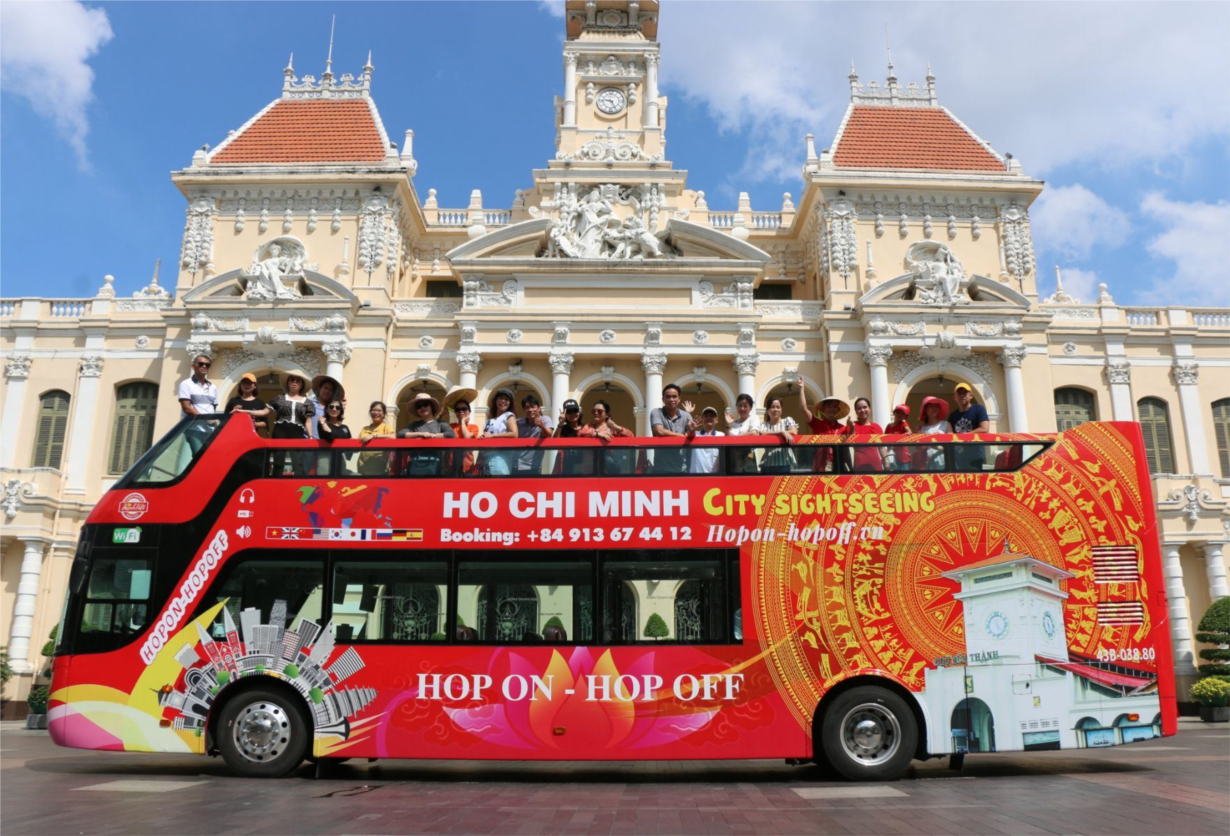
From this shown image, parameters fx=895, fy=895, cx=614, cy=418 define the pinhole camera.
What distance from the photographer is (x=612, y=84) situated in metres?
33.2

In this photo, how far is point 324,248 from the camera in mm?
28984

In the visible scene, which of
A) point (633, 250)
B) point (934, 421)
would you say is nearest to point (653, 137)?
point (633, 250)

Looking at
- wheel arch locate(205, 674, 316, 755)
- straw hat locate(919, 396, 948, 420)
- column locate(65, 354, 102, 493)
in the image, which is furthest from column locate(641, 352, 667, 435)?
wheel arch locate(205, 674, 316, 755)

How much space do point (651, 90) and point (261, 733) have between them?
27.9 m

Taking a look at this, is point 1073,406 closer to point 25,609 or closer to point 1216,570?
point 1216,570

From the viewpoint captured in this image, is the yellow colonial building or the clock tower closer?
the yellow colonial building

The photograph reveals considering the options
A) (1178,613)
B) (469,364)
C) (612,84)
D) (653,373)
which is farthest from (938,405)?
(612,84)

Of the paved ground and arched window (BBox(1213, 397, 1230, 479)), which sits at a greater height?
arched window (BBox(1213, 397, 1230, 479))

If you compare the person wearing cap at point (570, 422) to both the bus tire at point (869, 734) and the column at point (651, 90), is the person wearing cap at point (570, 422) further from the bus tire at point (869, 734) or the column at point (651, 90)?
the column at point (651, 90)

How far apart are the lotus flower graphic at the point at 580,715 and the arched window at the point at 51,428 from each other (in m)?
24.5

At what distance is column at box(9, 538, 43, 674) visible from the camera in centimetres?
2494

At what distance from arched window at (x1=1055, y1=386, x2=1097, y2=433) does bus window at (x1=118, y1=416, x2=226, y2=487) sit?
26745 millimetres

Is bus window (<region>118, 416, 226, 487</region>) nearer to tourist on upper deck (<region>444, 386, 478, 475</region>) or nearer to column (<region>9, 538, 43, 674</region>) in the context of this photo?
tourist on upper deck (<region>444, 386, 478, 475</region>)

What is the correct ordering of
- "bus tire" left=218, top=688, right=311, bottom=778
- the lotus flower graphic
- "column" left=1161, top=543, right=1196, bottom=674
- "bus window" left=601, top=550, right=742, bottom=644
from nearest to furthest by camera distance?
the lotus flower graphic < "bus window" left=601, top=550, right=742, bottom=644 < "bus tire" left=218, top=688, right=311, bottom=778 < "column" left=1161, top=543, right=1196, bottom=674
